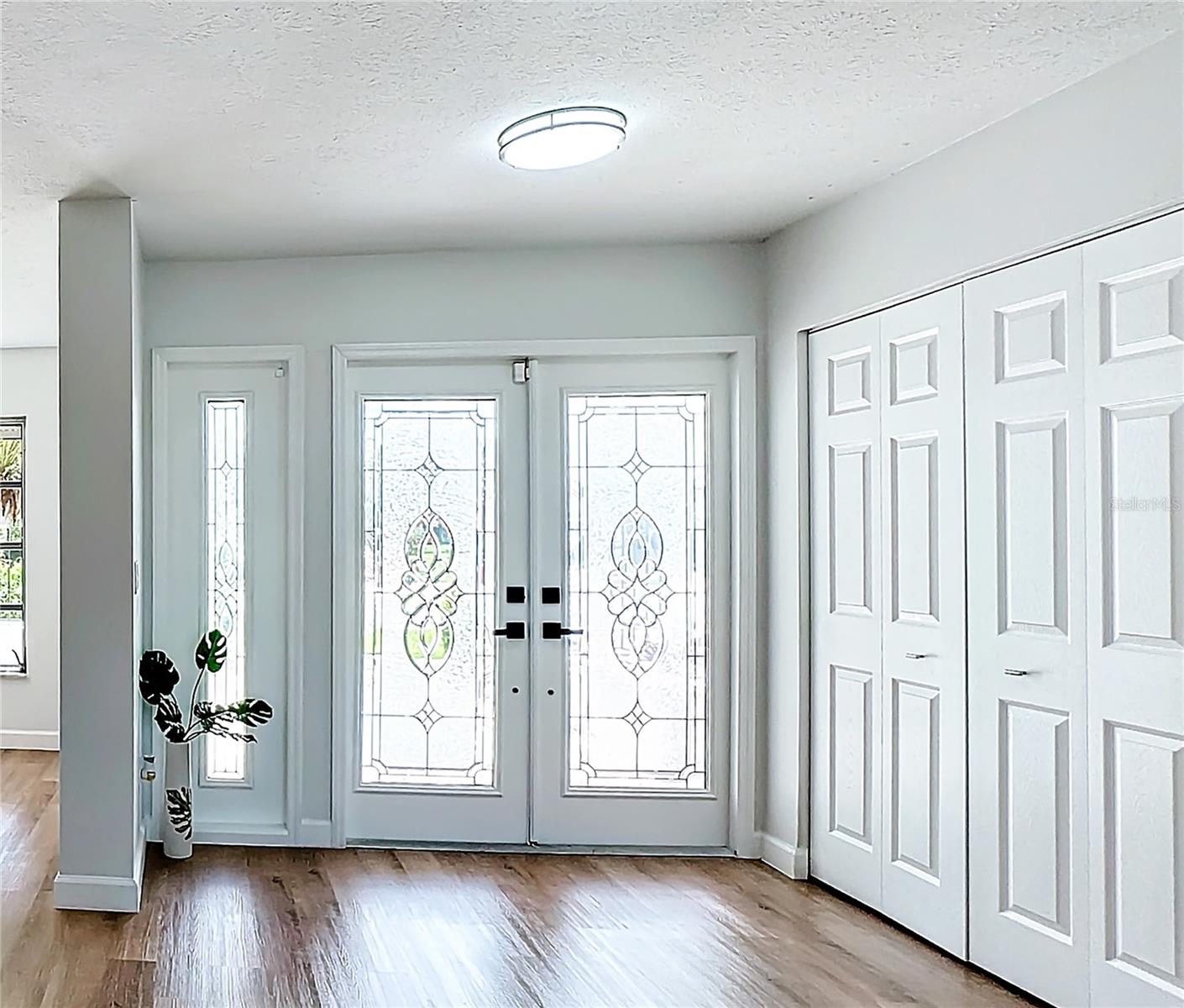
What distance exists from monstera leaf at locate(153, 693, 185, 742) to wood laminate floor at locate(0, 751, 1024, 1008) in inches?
19.6

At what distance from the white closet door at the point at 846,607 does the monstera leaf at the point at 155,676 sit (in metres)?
2.54

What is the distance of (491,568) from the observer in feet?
14.5

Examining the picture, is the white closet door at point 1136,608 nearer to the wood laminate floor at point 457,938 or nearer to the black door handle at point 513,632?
the wood laminate floor at point 457,938

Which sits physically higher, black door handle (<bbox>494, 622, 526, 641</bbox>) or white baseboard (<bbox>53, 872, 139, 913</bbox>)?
black door handle (<bbox>494, 622, 526, 641</bbox>)

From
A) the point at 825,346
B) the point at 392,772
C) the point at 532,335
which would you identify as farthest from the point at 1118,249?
the point at 392,772

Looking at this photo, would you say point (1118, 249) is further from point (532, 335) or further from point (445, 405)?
point (445, 405)

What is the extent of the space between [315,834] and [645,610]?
1.69m

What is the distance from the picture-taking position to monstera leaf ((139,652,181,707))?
13.4 ft

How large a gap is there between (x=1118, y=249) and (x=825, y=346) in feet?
4.44

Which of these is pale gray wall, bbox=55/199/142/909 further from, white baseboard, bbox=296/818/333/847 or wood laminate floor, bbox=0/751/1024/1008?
white baseboard, bbox=296/818/333/847

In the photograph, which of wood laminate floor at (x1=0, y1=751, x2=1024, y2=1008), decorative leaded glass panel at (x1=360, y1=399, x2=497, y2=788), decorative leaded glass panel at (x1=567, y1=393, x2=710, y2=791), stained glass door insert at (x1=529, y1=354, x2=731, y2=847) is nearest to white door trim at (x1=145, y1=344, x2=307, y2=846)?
wood laminate floor at (x1=0, y1=751, x2=1024, y2=1008)

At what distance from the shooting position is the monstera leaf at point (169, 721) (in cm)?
419

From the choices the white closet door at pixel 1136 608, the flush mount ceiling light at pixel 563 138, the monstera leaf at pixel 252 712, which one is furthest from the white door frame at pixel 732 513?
the white closet door at pixel 1136 608

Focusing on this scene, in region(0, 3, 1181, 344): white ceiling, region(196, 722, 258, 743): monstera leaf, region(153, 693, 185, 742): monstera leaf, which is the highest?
region(0, 3, 1181, 344): white ceiling
